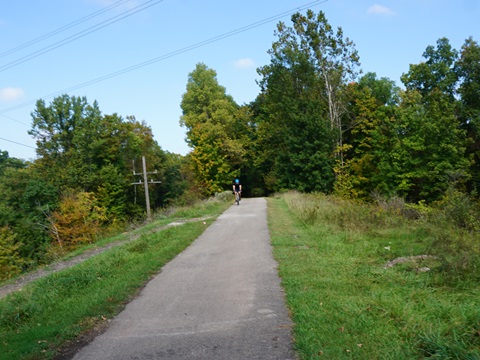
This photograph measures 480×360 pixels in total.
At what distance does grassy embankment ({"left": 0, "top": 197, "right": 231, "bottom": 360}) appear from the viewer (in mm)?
5367

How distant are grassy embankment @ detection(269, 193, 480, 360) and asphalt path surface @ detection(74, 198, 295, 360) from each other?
1.10 feet

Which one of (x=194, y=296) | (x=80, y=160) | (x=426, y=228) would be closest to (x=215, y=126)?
(x=80, y=160)

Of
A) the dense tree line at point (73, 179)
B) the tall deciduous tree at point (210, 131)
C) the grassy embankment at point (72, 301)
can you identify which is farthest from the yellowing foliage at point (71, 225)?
the grassy embankment at point (72, 301)

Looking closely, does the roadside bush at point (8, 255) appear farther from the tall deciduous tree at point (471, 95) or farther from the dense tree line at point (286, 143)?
the tall deciduous tree at point (471, 95)

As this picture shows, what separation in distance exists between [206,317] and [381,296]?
8.06 feet

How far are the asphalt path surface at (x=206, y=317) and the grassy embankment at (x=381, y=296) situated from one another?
33 centimetres

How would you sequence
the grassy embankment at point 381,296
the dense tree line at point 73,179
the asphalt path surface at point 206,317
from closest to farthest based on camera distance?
the grassy embankment at point 381,296 < the asphalt path surface at point 206,317 < the dense tree line at point 73,179

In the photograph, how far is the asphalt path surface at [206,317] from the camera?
462 centimetres

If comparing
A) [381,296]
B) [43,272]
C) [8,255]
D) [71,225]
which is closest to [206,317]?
[381,296]

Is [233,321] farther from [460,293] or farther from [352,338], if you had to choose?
[460,293]

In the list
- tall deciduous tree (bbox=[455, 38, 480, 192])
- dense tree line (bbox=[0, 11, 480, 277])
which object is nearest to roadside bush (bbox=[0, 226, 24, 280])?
dense tree line (bbox=[0, 11, 480, 277])

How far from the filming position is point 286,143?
44156 millimetres

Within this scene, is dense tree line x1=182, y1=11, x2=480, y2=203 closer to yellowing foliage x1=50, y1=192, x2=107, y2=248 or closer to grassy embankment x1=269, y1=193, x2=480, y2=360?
yellowing foliage x1=50, y1=192, x2=107, y2=248

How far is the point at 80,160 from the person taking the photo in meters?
46.9
